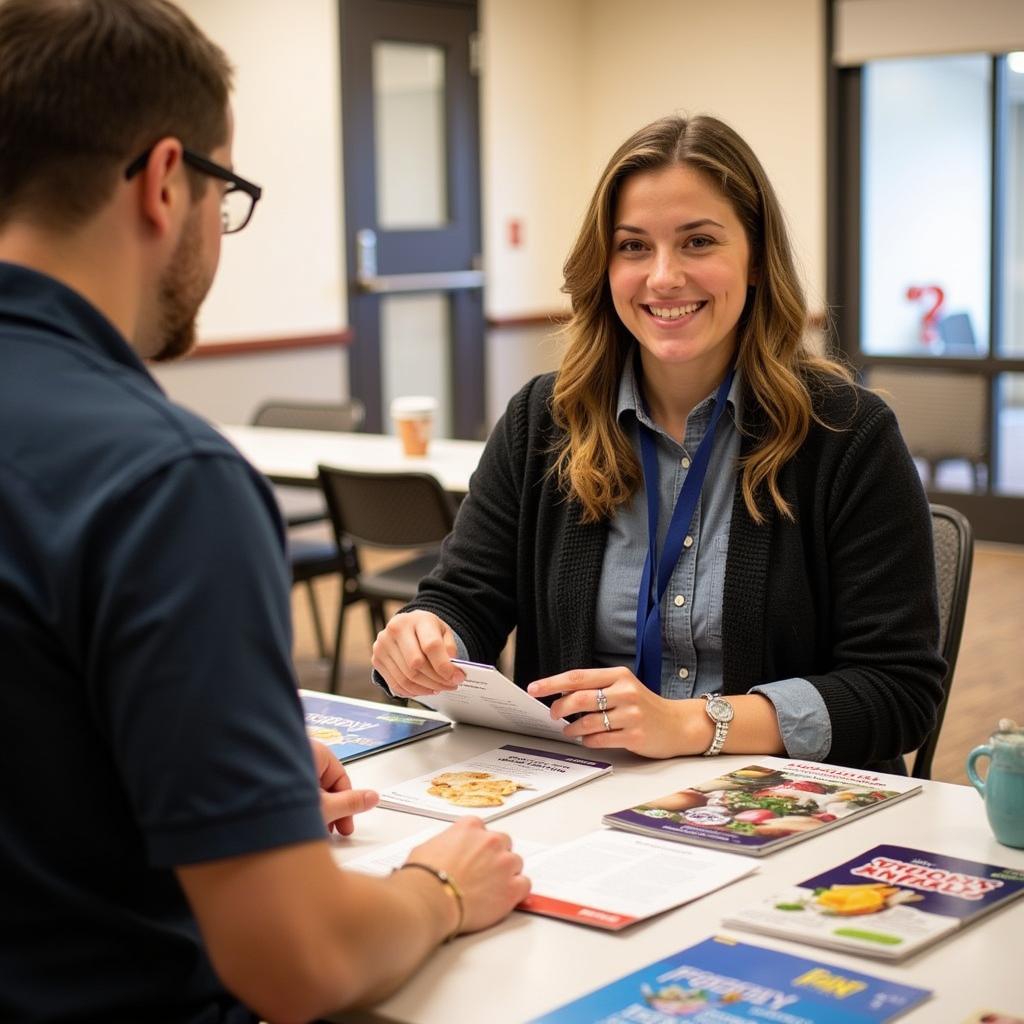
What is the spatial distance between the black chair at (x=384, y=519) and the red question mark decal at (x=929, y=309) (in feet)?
11.2

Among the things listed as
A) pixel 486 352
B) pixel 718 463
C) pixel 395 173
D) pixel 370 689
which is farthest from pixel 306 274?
pixel 718 463

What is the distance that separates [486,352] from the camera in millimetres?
7727

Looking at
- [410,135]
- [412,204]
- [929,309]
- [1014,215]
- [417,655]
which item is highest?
[410,135]

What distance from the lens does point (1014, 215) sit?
251 inches

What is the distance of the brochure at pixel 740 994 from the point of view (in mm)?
1115

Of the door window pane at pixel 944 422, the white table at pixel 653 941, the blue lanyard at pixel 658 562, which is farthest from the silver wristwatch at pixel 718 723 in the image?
the door window pane at pixel 944 422

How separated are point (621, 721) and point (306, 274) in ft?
17.3

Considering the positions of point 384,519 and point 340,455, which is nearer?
point 384,519

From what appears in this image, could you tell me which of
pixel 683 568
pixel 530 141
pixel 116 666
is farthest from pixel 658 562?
pixel 530 141

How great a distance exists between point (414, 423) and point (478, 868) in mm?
2889

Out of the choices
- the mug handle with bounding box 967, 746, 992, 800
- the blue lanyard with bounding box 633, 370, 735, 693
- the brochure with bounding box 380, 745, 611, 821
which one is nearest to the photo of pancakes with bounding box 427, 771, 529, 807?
the brochure with bounding box 380, 745, 611, 821

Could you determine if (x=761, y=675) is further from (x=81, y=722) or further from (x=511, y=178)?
(x=511, y=178)

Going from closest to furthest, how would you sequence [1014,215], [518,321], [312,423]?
[312,423], [1014,215], [518,321]

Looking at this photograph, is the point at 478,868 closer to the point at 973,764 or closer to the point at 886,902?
the point at 886,902
